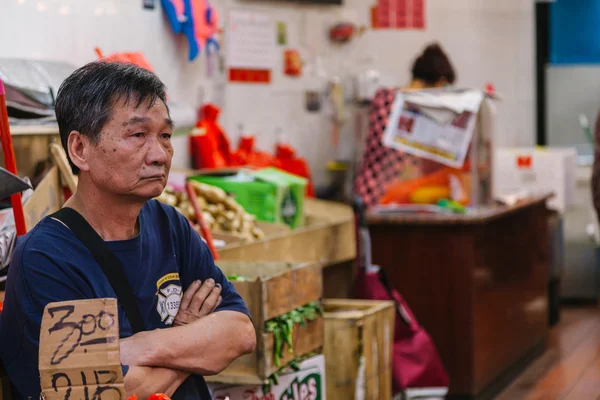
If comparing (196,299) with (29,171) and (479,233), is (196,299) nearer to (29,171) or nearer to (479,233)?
(29,171)

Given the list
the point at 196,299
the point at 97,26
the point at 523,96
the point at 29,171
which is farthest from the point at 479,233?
the point at 523,96

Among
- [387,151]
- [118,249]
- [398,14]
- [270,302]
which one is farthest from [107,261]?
[398,14]

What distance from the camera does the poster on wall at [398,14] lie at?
7672mm

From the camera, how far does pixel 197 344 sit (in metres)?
2.34

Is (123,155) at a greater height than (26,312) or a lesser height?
greater

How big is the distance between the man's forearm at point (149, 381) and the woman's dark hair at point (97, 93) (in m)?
0.52

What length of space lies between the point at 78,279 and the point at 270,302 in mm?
1147

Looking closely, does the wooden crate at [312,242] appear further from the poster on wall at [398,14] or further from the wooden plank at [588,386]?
the poster on wall at [398,14]

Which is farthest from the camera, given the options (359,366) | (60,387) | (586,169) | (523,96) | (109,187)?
(523,96)

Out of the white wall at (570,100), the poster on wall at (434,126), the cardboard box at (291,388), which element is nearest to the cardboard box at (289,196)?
the poster on wall at (434,126)

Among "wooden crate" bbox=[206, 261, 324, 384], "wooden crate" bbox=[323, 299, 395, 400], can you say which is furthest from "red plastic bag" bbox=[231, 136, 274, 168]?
"wooden crate" bbox=[206, 261, 324, 384]

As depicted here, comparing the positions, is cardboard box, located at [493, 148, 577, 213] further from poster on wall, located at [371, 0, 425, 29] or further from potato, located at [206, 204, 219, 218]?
potato, located at [206, 204, 219, 218]

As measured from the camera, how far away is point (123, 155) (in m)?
2.24

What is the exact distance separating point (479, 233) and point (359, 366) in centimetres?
166
